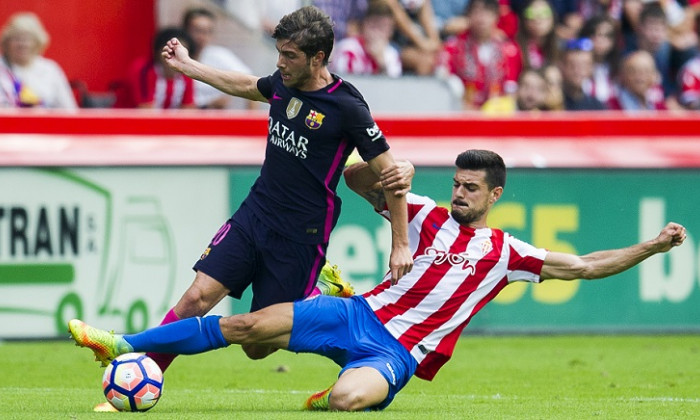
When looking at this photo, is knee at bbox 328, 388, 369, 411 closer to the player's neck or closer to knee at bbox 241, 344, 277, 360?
knee at bbox 241, 344, 277, 360

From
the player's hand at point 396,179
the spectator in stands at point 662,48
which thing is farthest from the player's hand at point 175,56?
the spectator in stands at point 662,48

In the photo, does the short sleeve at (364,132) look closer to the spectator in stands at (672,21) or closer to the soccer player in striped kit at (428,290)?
the soccer player in striped kit at (428,290)

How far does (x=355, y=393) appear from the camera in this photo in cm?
711

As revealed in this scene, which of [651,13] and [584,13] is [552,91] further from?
[584,13]

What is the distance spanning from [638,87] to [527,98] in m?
1.37

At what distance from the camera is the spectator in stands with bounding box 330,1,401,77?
45.7 feet

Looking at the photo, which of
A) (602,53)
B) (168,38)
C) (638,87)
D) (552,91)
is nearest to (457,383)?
(168,38)

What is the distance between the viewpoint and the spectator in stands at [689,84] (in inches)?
576

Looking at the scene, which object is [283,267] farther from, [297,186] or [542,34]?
[542,34]

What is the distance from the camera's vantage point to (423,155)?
1178cm

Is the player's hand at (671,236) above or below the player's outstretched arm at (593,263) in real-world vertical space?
above

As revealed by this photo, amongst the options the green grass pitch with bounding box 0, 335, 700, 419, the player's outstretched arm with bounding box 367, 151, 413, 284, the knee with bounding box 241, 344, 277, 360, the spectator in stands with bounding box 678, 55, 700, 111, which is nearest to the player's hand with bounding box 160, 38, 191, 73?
the player's outstretched arm with bounding box 367, 151, 413, 284

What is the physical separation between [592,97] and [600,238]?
2.80 m

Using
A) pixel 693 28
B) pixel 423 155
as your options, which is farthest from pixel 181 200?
pixel 693 28
